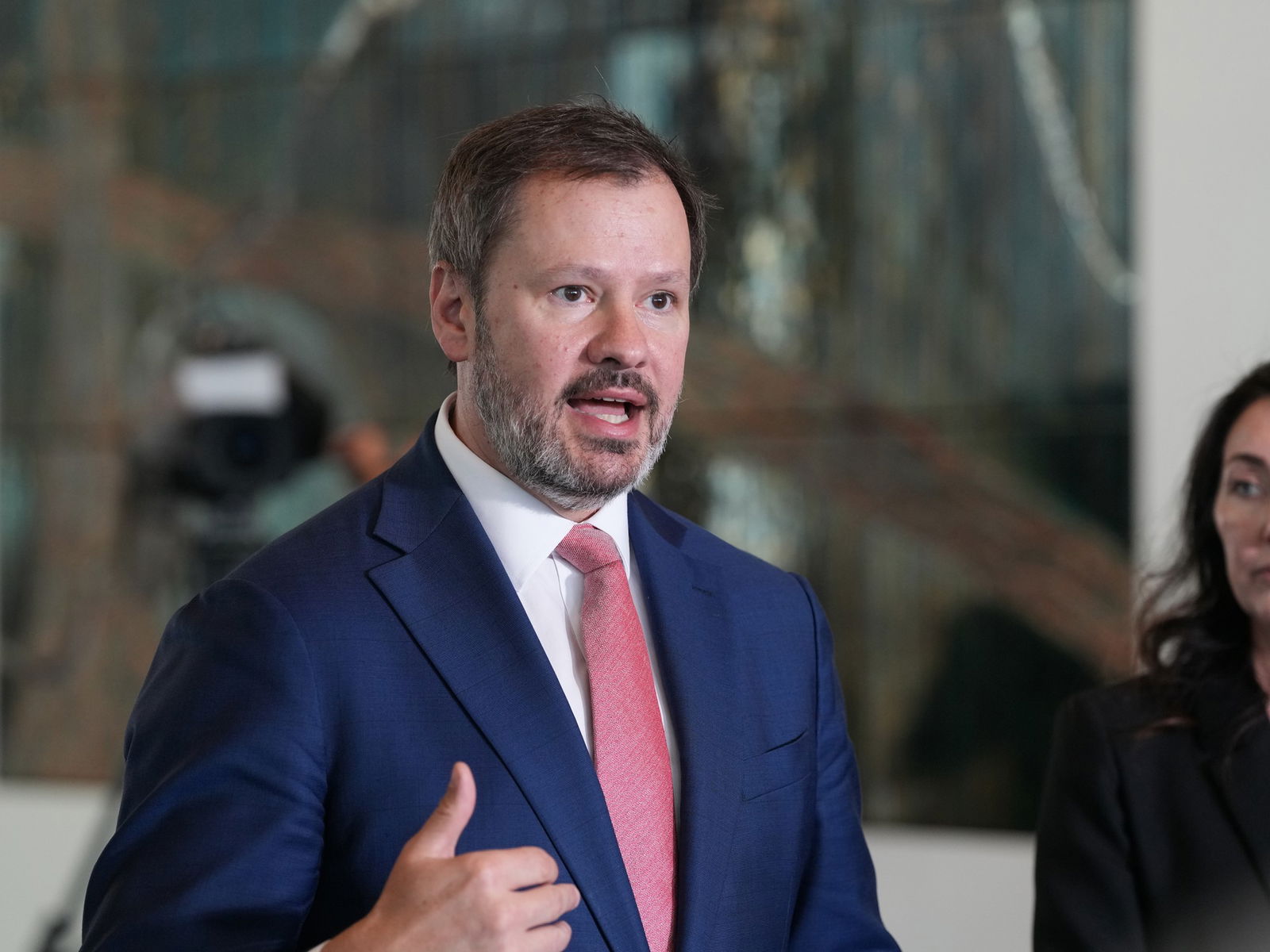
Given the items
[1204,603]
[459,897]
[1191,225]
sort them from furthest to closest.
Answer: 1. [1191,225]
2. [1204,603]
3. [459,897]

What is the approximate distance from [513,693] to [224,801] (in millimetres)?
285

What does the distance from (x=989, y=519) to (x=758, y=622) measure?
6.45ft

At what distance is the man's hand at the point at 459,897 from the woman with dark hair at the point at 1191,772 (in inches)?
42.6

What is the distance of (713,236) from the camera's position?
359cm

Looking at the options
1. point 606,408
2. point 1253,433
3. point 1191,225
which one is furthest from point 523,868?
Answer: point 1191,225

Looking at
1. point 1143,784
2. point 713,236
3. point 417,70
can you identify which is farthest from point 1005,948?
point 417,70

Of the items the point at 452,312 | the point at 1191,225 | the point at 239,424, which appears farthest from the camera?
the point at 239,424

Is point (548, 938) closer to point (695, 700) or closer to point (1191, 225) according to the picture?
point (695, 700)

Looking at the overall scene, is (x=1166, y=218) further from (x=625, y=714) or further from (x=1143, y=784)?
(x=625, y=714)

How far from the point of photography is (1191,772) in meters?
2.04

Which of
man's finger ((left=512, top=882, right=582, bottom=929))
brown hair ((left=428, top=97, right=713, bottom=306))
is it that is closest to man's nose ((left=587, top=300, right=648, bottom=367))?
brown hair ((left=428, top=97, right=713, bottom=306))

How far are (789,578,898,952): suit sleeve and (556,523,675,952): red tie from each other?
229mm

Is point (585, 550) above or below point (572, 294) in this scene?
below

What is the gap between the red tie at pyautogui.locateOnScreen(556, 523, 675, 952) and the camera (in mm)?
1394
